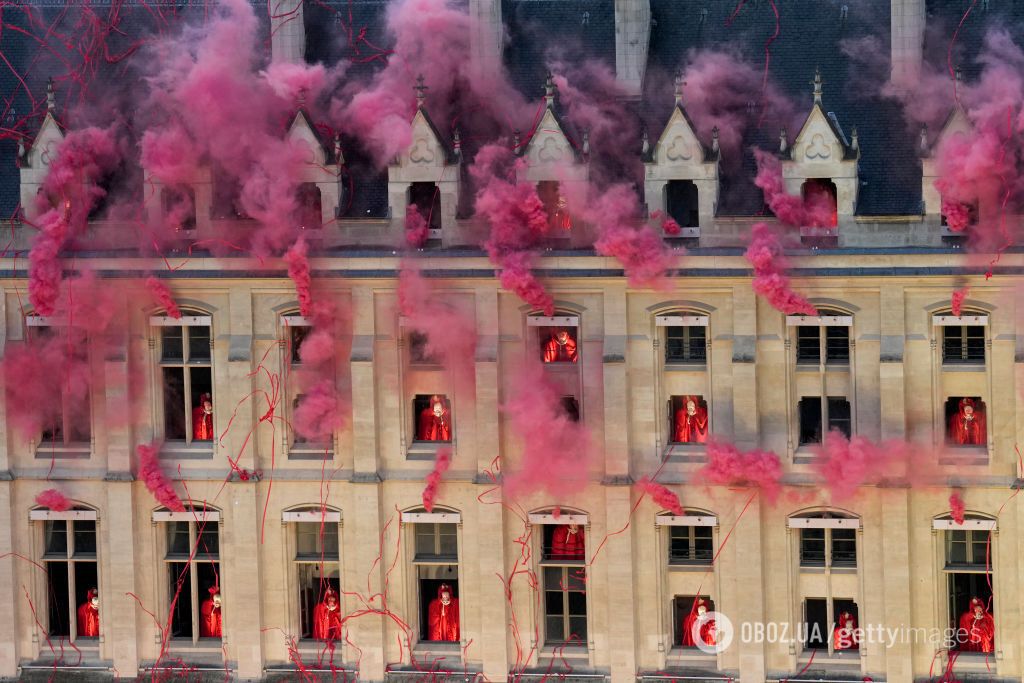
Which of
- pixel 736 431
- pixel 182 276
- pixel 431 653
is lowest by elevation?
pixel 431 653

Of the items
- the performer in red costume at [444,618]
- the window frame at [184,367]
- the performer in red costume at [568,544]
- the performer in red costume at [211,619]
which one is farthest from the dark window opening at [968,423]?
the performer in red costume at [211,619]

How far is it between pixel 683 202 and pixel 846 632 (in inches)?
498

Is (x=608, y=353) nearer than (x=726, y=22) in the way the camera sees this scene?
Yes

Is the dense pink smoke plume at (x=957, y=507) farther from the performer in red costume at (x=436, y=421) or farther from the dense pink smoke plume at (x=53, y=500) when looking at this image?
the dense pink smoke plume at (x=53, y=500)

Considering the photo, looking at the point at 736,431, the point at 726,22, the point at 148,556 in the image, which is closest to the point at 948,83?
the point at 726,22

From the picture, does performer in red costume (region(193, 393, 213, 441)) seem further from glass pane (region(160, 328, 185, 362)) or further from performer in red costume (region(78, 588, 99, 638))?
performer in red costume (region(78, 588, 99, 638))

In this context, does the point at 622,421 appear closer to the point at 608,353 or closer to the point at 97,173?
the point at 608,353

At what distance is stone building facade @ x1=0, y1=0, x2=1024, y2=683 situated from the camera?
57812 mm

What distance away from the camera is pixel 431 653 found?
2397 inches

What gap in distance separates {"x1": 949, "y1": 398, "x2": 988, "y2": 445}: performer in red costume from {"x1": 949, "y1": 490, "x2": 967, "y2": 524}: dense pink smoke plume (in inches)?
60.9

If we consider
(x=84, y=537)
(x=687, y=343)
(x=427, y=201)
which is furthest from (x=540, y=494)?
(x=84, y=537)

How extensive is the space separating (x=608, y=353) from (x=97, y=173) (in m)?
15.9

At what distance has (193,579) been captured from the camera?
6175 centimetres

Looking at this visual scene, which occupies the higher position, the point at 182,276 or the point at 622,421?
the point at 182,276
